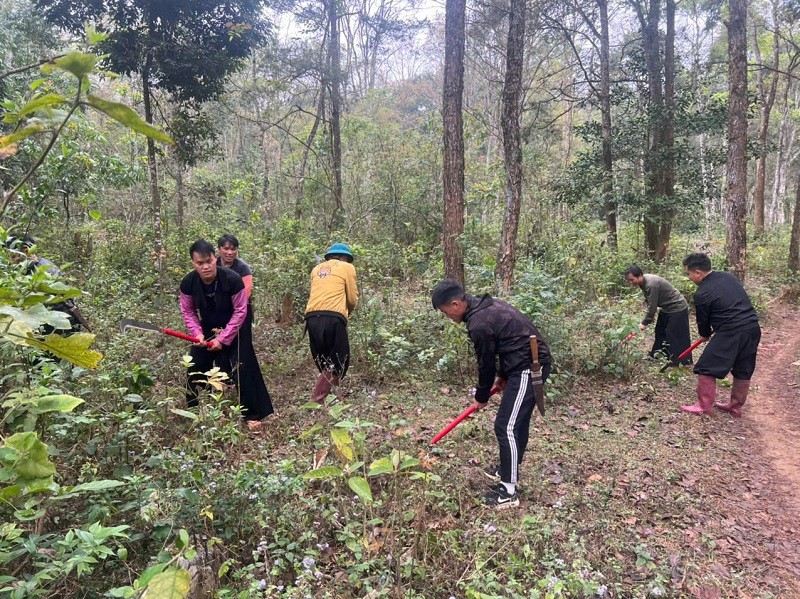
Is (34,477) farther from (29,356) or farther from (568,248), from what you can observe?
(568,248)

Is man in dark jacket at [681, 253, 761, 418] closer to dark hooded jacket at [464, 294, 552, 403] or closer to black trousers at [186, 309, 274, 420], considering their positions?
dark hooded jacket at [464, 294, 552, 403]

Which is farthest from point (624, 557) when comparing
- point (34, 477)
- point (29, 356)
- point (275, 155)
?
point (275, 155)

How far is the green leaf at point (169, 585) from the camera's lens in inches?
63.8

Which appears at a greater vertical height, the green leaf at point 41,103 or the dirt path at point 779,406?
the green leaf at point 41,103

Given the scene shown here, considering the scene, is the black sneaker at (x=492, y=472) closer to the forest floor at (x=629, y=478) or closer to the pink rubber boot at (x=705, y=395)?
the forest floor at (x=629, y=478)

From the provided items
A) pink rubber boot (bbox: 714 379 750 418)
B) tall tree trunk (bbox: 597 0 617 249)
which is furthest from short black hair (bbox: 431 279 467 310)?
tall tree trunk (bbox: 597 0 617 249)

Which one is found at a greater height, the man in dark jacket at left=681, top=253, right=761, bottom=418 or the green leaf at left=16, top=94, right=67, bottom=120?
the green leaf at left=16, top=94, right=67, bottom=120

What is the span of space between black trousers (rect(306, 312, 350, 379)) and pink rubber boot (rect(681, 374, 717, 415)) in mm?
3893

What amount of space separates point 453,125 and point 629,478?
5736mm

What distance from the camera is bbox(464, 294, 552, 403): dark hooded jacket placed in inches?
151

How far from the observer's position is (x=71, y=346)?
1271mm

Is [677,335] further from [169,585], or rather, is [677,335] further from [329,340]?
[169,585]

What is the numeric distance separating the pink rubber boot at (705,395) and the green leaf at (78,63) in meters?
6.14

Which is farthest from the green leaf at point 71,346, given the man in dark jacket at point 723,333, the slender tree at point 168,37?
the slender tree at point 168,37
